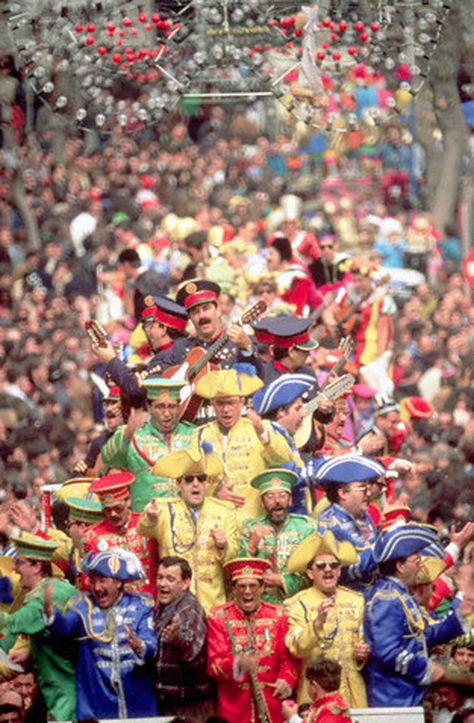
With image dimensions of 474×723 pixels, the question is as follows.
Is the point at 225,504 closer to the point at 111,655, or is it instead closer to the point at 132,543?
the point at 132,543

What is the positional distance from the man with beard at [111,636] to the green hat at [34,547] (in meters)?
0.53

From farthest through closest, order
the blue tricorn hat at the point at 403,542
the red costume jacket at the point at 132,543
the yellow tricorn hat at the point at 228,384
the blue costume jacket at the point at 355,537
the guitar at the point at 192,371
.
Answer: the guitar at the point at 192,371
the yellow tricorn hat at the point at 228,384
the red costume jacket at the point at 132,543
the blue costume jacket at the point at 355,537
the blue tricorn hat at the point at 403,542

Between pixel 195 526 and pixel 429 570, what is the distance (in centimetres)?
152

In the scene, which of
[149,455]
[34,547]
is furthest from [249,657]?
[149,455]

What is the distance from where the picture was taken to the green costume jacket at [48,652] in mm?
17703

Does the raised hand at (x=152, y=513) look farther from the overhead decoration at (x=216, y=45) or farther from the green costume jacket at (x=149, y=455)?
the overhead decoration at (x=216, y=45)

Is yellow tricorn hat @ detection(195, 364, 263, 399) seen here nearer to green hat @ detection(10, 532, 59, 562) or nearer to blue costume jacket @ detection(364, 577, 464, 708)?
green hat @ detection(10, 532, 59, 562)

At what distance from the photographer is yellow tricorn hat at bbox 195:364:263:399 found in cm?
1892

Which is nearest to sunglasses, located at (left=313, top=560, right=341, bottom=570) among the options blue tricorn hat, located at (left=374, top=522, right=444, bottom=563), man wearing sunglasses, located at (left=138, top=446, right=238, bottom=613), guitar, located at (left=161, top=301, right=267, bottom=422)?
blue tricorn hat, located at (left=374, top=522, right=444, bottom=563)

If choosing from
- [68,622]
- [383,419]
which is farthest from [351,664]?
[383,419]

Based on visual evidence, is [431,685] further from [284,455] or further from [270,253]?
[270,253]

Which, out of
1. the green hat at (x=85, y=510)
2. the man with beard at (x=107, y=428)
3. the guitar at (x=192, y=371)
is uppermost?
the green hat at (x=85, y=510)

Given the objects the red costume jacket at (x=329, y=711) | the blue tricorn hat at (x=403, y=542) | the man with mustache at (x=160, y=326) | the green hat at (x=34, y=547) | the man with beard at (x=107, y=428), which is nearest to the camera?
the red costume jacket at (x=329, y=711)

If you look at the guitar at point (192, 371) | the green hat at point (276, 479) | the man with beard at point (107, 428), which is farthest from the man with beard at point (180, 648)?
the man with beard at point (107, 428)
